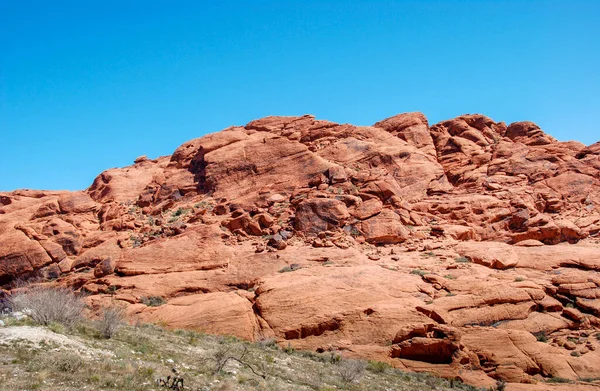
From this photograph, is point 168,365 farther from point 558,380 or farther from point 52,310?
point 558,380

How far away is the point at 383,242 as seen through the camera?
25.0m

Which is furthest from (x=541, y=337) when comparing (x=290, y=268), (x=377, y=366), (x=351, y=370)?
(x=290, y=268)

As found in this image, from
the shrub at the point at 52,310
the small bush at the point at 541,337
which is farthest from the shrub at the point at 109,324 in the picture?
the small bush at the point at 541,337

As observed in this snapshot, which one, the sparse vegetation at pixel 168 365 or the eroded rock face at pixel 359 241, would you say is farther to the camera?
the eroded rock face at pixel 359 241

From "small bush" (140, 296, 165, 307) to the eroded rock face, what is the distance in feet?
0.32

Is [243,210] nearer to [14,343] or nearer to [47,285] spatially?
[47,285]

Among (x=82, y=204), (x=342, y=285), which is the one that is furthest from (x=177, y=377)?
(x=82, y=204)

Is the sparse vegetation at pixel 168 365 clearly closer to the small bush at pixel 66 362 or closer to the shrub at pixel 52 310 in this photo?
the small bush at pixel 66 362

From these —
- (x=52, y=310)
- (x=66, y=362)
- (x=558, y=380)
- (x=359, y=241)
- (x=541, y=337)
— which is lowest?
(x=66, y=362)

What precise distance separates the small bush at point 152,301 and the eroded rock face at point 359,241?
0.32 feet

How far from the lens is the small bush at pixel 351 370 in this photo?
1367 centimetres

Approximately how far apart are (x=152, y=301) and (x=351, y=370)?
455 inches

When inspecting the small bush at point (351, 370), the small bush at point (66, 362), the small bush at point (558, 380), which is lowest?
the small bush at point (66, 362)

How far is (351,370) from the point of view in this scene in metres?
13.9
